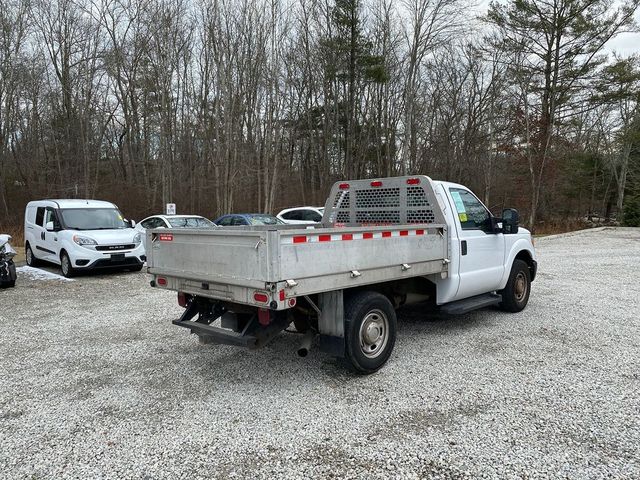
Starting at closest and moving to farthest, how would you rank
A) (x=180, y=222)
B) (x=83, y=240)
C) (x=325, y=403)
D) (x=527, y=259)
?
1. (x=325, y=403)
2. (x=527, y=259)
3. (x=83, y=240)
4. (x=180, y=222)

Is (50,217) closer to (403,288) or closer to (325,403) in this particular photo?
(403,288)

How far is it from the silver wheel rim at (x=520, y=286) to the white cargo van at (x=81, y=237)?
30.0ft

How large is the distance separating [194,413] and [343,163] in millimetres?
27786

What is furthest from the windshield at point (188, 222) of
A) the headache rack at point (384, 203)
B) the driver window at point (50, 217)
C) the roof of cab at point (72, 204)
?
the headache rack at point (384, 203)

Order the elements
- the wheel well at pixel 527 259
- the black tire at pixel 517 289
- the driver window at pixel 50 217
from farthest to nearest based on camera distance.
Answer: the driver window at pixel 50 217 < the wheel well at pixel 527 259 < the black tire at pixel 517 289

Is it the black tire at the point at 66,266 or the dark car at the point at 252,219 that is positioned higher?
the dark car at the point at 252,219

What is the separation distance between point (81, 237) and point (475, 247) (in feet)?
31.2

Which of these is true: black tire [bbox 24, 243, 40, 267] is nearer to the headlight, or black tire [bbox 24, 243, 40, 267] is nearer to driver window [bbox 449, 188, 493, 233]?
the headlight

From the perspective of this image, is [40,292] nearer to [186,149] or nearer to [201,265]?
[201,265]

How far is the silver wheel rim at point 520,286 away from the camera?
7.26m

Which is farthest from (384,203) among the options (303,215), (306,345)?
(303,215)

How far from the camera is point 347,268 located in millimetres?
4266

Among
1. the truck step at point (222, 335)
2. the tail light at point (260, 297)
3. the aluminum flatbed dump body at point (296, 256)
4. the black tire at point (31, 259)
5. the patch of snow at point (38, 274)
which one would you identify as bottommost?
the patch of snow at point (38, 274)

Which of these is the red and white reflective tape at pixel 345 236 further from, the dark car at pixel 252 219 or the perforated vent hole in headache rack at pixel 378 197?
the dark car at pixel 252 219
